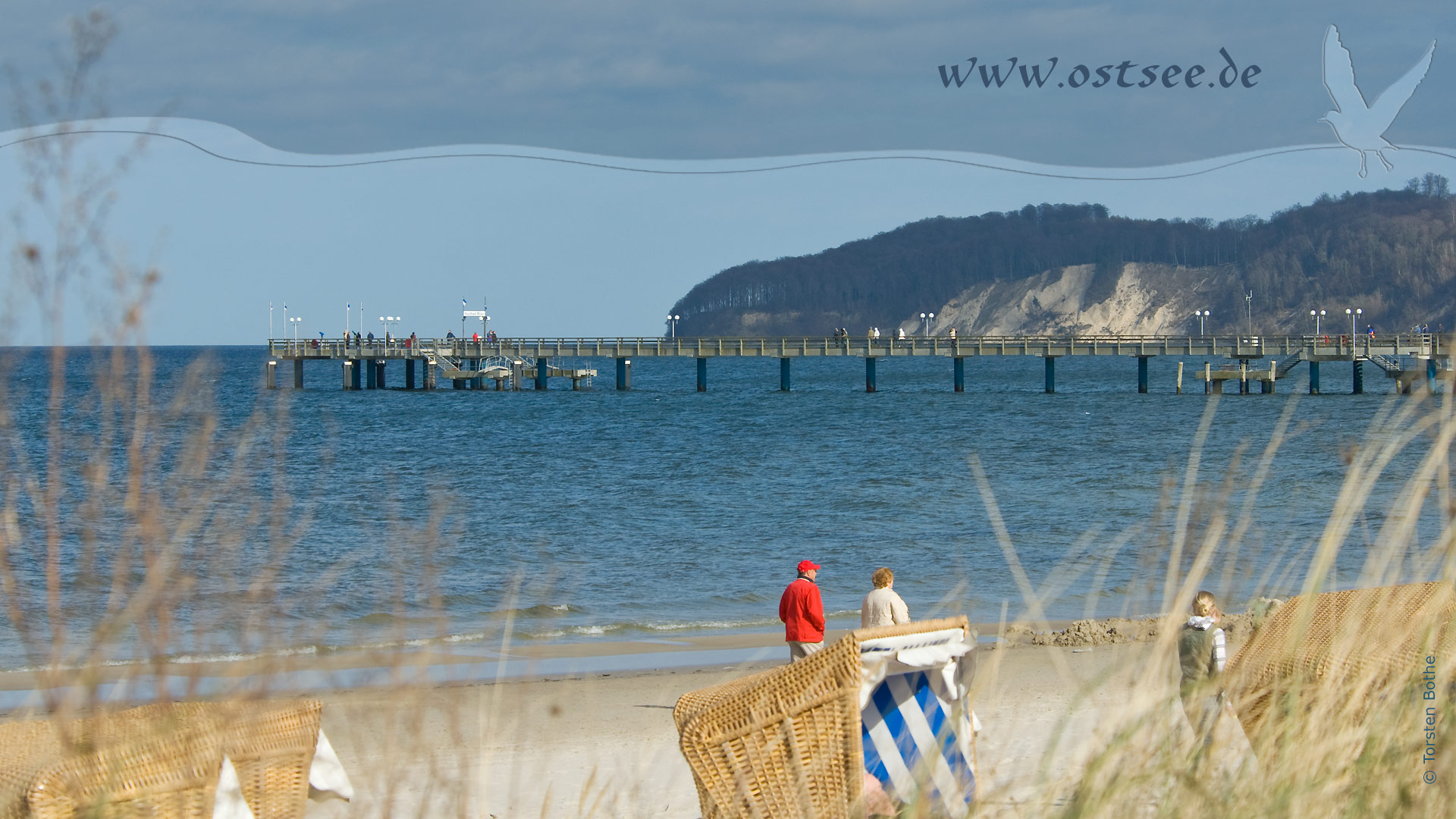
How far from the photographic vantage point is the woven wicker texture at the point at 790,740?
12.3 ft

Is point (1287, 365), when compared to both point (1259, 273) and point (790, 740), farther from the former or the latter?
point (1259, 273)

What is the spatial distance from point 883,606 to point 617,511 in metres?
19.4

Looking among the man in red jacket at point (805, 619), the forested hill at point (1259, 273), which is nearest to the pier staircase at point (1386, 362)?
the man in red jacket at point (805, 619)

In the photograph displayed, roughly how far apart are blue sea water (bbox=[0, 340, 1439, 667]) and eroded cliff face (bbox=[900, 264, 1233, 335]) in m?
126

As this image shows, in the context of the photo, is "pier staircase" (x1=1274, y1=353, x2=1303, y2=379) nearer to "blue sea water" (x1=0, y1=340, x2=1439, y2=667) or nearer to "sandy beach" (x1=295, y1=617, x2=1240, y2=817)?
"blue sea water" (x1=0, y1=340, x2=1439, y2=667)

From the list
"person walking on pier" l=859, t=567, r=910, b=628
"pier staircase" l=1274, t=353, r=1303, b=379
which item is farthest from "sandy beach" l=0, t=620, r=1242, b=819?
"pier staircase" l=1274, t=353, r=1303, b=379

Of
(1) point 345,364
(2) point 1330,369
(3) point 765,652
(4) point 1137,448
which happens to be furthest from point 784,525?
(2) point 1330,369

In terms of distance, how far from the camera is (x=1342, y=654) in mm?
3232

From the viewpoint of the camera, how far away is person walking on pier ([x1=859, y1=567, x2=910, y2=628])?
8273 mm

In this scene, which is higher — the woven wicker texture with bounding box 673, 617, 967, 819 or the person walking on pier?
the woven wicker texture with bounding box 673, 617, 967, 819

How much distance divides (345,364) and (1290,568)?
83730mm

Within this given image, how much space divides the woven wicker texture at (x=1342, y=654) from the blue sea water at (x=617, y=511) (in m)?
0.21

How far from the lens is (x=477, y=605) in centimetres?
1662

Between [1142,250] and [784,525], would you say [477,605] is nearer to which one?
[784,525]
